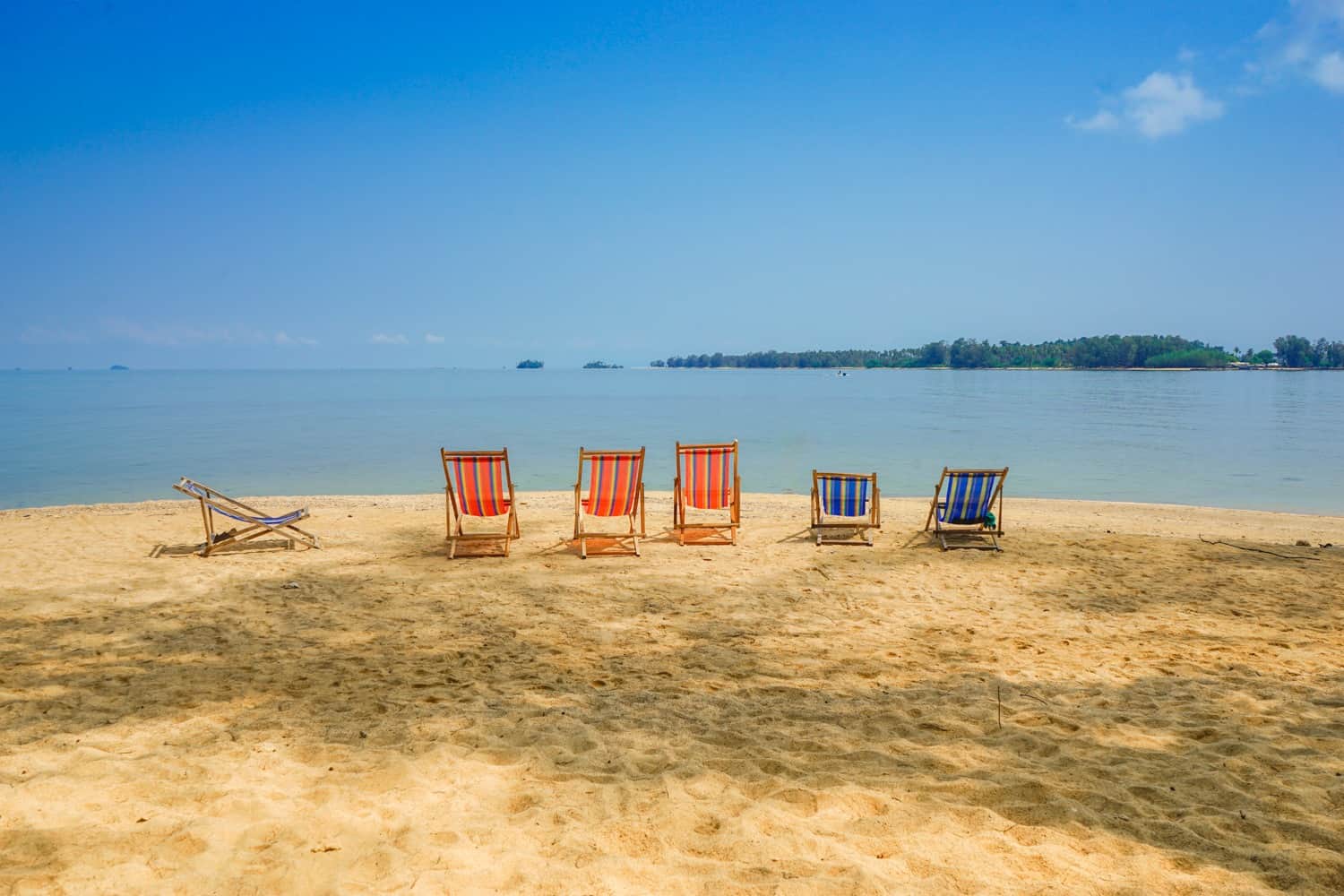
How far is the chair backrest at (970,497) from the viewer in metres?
8.28

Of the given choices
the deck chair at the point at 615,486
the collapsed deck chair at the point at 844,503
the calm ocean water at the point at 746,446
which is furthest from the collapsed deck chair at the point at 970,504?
the calm ocean water at the point at 746,446

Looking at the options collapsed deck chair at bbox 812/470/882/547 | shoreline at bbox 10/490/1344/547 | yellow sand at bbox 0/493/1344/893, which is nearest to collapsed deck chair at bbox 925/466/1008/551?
collapsed deck chair at bbox 812/470/882/547

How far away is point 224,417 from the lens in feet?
129

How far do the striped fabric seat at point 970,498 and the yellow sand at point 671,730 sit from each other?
118cm

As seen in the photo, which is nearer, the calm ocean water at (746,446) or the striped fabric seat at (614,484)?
the striped fabric seat at (614,484)

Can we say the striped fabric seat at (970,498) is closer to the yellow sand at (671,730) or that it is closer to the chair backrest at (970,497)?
the chair backrest at (970,497)

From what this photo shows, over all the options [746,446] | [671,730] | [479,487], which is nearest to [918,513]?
[479,487]

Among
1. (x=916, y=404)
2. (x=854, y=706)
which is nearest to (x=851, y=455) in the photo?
(x=854, y=706)

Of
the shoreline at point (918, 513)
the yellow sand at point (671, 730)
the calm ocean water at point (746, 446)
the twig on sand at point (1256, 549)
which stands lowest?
the calm ocean water at point (746, 446)

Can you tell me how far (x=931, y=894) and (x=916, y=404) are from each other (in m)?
51.7

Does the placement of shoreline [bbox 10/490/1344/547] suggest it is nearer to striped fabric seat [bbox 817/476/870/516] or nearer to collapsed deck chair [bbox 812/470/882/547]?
collapsed deck chair [bbox 812/470/882/547]

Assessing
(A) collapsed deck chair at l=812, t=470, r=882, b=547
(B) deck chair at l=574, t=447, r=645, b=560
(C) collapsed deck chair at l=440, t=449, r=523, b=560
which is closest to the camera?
(C) collapsed deck chair at l=440, t=449, r=523, b=560

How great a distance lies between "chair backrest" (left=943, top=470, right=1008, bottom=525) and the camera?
8281 mm

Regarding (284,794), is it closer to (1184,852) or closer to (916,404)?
(1184,852)
